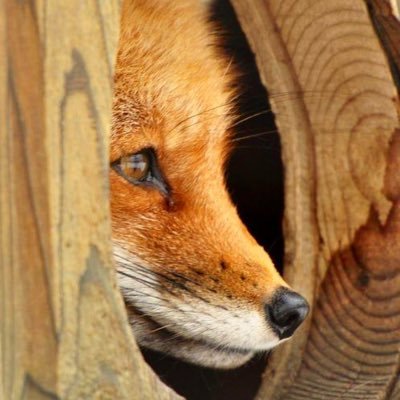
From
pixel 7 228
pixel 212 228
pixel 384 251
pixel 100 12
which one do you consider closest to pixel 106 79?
pixel 100 12

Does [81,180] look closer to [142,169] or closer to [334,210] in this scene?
[142,169]

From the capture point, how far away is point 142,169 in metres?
2.45

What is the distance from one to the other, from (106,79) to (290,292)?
824 mm

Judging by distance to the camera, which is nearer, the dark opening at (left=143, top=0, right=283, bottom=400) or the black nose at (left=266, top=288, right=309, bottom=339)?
the black nose at (left=266, top=288, right=309, bottom=339)

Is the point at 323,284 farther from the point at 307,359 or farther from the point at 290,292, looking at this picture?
the point at 290,292

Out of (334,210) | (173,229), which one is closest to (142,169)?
(173,229)

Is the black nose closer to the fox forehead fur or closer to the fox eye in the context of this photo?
the fox forehead fur

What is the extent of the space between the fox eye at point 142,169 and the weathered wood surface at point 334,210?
54 centimetres

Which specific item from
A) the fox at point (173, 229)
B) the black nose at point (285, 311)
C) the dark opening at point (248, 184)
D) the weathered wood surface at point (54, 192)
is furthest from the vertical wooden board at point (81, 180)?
the dark opening at point (248, 184)

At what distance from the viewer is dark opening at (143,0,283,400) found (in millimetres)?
2842

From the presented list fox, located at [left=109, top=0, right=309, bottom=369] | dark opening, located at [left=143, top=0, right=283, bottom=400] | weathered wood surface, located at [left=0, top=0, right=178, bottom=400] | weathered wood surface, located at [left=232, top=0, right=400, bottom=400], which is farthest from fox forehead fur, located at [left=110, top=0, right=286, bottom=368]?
weathered wood surface, located at [left=0, top=0, right=178, bottom=400]

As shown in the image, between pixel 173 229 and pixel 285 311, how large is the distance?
0.34m

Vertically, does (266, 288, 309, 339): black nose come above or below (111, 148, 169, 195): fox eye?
below

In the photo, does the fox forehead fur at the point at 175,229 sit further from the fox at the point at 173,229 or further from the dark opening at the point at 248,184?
the dark opening at the point at 248,184
